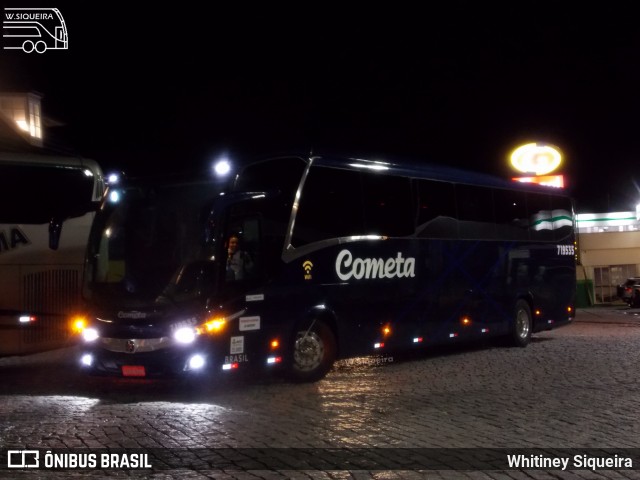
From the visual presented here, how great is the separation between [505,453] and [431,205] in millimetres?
7913

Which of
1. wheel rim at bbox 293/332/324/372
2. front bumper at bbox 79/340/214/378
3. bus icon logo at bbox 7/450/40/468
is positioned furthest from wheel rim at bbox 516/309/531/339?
bus icon logo at bbox 7/450/40/468

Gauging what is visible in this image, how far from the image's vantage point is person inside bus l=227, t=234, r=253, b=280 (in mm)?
11125

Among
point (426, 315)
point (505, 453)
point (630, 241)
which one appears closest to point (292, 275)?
point (426, 315)

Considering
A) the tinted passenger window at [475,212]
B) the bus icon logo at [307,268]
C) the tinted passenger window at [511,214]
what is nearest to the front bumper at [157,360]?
the bus icon logo at [307,268]

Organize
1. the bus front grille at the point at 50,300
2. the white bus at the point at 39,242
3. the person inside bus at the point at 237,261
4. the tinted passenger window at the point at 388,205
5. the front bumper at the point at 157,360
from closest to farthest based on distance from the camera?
the front bumper at the point at 157,360 → the person inside bus at the point at 237,261 → the tinted passenger window at the point at 388,205 → the white bus at the point at 39,242 → the bus front grille at the point at 50,300

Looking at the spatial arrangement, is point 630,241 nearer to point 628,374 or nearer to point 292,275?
point 628,374

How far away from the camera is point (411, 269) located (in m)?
14.4

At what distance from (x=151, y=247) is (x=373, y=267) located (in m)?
3.98

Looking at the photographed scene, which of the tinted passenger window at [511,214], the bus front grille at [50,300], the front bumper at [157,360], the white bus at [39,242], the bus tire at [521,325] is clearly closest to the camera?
the front bumper at [157,360]

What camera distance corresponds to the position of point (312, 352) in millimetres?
12430

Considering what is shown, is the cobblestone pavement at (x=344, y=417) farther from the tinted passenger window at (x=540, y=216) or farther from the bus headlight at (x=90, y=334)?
the tinted passenger window at (x=540, y=216)

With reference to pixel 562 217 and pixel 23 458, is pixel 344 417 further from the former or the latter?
pixel 562 217

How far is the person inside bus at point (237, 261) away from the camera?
11.1 m

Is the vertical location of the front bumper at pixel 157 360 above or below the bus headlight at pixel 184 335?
below
